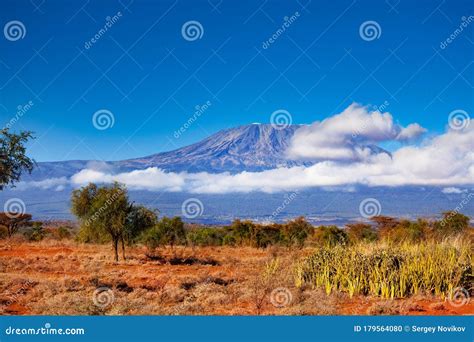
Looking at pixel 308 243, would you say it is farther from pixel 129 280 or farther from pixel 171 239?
pixel 129 280

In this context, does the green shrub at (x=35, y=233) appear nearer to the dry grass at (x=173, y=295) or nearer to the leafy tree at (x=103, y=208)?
the leafy tree at (x=103, y=208)

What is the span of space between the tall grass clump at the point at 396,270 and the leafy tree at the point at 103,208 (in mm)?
11219

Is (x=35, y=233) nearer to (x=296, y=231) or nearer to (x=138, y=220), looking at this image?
Result: (x=138, y=220)

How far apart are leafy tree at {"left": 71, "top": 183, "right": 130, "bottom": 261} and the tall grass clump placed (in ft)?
36.8

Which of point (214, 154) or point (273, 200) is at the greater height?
point (214, 154)

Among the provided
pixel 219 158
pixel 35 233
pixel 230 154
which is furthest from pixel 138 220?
pixel 230 154

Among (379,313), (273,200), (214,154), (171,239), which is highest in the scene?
(214,154)

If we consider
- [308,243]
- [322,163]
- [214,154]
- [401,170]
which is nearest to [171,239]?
[308,243]

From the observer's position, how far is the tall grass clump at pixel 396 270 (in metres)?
13.4

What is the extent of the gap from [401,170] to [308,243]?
306 ft

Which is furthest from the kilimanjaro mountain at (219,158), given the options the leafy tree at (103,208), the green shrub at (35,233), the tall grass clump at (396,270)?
the tall grass clump at (396,270)

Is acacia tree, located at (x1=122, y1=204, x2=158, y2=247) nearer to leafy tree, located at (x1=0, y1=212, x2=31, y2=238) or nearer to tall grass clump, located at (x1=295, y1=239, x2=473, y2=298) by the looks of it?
tall grass clump, located at (x1=295, y1=239, x2=473, y2=298)

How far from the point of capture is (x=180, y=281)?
16.6 meters

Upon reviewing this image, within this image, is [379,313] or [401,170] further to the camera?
[401,170]
